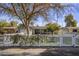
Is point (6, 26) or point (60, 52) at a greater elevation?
point (6, 26)

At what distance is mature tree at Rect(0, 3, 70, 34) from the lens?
125 inches

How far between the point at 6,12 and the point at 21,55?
763mm

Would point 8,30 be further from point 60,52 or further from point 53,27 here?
point 60,52

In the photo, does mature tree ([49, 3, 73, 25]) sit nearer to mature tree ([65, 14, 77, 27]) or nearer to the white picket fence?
mature tree ([65, 14, 77, 27])

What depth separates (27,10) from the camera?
10.5 feet

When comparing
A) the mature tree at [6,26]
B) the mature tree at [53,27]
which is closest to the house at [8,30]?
the mature tree at [6,26]

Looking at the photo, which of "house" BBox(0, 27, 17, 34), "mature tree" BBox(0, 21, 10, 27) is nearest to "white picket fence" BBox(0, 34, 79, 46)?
"house" BBox(0, 27, 17, 34)

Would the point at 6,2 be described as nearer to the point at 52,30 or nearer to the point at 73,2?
the point at 52,30

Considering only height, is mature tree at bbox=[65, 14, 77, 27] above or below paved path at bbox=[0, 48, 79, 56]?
above

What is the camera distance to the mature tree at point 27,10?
3166 mm

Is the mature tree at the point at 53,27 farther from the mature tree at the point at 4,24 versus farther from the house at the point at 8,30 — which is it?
the mature tree at the point at 4,24

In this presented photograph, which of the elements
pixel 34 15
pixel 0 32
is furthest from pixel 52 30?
pixel 0 32

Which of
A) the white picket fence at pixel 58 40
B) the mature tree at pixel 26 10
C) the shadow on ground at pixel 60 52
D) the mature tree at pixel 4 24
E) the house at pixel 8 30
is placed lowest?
the shadow on ground at pixel 60 52

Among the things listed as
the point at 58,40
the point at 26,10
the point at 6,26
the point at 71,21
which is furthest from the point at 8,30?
the point at 71,21
